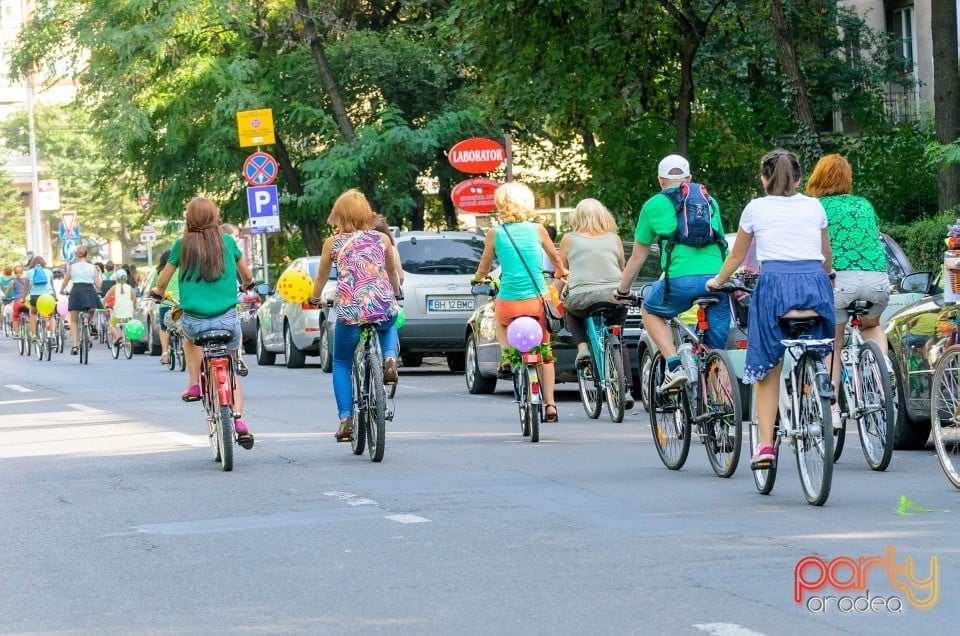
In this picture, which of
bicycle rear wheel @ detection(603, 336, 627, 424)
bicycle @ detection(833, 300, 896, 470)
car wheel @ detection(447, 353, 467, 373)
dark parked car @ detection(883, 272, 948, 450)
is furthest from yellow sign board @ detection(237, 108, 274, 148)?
bicycle @ detection(833, 300, 896, 470)

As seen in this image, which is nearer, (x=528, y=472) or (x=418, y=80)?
(x=528, y=472)

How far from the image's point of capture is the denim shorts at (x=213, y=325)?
39.2ft

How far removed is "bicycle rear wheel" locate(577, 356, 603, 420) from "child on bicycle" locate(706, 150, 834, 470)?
17.8 ft

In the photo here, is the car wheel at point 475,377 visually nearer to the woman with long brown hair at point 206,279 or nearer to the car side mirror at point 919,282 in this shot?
the woman with long brown hair at point 206,279

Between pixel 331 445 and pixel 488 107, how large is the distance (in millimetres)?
14288

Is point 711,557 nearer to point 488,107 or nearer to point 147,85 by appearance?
point 488,107

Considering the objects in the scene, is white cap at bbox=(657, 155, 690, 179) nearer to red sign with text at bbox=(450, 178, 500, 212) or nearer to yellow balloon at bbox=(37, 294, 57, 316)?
red sign with text at bbox=(450, 178, 500, 212)

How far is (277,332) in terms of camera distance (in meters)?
26.6

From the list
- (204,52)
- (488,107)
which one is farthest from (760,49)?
(204,52)

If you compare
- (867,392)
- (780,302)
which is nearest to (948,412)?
(867,392)

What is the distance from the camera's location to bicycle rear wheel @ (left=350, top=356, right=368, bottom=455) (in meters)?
12.1

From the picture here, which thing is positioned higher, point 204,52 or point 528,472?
point 204,52

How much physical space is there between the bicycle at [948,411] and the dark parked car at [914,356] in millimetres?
1028

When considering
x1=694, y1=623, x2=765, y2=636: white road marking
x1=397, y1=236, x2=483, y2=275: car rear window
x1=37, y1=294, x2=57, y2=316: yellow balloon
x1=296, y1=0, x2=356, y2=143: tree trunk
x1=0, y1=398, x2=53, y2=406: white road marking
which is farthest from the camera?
x1=296, y1=0, x2=356, y2=143: tree trunk
